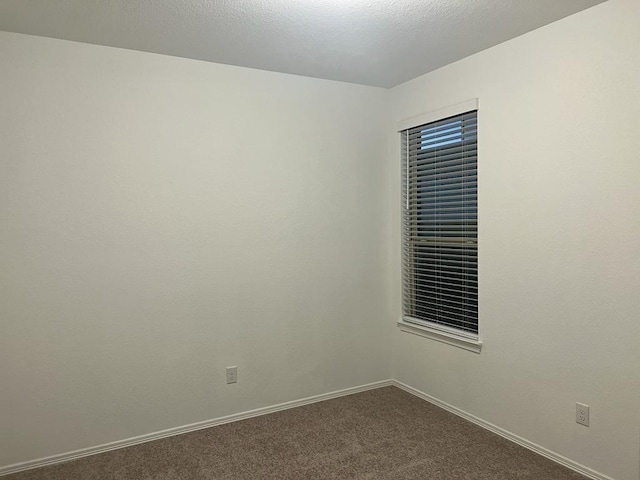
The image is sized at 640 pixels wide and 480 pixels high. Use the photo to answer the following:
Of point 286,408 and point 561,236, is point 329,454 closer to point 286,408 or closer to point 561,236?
point 286,408

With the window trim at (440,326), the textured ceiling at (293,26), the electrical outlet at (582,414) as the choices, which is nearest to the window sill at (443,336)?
the window trim at (440,326)

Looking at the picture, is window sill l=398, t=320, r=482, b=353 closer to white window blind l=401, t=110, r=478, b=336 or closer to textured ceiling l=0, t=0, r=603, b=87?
white window blind l=401, t=110, r=478, b=336

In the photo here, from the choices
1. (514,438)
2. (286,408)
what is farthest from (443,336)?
(286,408)

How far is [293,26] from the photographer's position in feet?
8.63

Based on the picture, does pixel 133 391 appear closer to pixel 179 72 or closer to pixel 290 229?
pixel 290 229

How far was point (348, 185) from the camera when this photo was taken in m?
3.79

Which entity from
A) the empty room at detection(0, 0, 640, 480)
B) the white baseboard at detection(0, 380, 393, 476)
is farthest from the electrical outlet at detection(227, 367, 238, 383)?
the white baseboard at detection(0, 380, 393, 476)

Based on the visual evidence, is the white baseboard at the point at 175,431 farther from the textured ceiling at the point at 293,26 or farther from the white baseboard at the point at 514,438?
the textured ceiling at the point at 293,26

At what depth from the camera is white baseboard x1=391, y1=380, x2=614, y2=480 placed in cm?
253

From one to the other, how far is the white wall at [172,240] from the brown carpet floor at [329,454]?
0.73ft

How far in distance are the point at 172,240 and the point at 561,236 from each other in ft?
8.03

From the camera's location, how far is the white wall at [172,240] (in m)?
2.74

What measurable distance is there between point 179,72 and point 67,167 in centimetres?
96

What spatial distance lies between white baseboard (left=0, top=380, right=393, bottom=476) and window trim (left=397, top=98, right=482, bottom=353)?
1.99 ft
